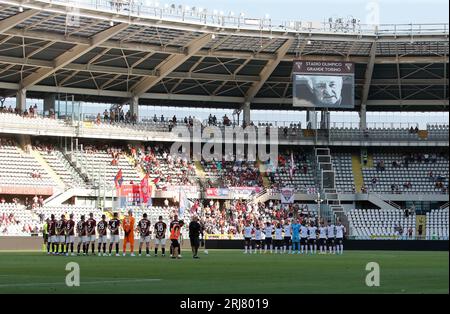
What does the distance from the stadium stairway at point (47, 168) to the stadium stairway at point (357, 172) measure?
2284 cm

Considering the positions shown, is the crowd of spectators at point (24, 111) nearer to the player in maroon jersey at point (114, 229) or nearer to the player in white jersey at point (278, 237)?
the player in white jersey at point (278, 237)

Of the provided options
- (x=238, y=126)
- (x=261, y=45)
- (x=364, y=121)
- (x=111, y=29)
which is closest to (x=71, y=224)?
(x=111, y=29)

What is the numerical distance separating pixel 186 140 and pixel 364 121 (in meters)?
15.0

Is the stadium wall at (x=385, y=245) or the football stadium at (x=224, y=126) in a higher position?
the football stadium at (x=224, y=126)

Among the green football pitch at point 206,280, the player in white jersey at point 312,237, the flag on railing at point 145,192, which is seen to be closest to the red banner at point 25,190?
the flag on railing at point 145,192

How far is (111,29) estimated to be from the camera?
61.4m

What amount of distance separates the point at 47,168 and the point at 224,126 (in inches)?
606

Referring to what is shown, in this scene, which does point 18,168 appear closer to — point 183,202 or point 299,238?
point 183,202

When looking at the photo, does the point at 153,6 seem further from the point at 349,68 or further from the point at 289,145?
the point at 289,145

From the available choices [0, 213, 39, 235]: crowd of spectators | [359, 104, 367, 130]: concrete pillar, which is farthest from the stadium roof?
[0, 213, 39, 235]: crowd of spectators

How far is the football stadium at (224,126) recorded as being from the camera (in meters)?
60.1

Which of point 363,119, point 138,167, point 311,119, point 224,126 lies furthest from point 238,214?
point 363,119

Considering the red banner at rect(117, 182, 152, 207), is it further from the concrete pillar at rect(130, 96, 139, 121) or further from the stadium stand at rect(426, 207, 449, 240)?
the stadium stand at rect(426, 207, 449, 240)

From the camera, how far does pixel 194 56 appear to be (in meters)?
69.9
